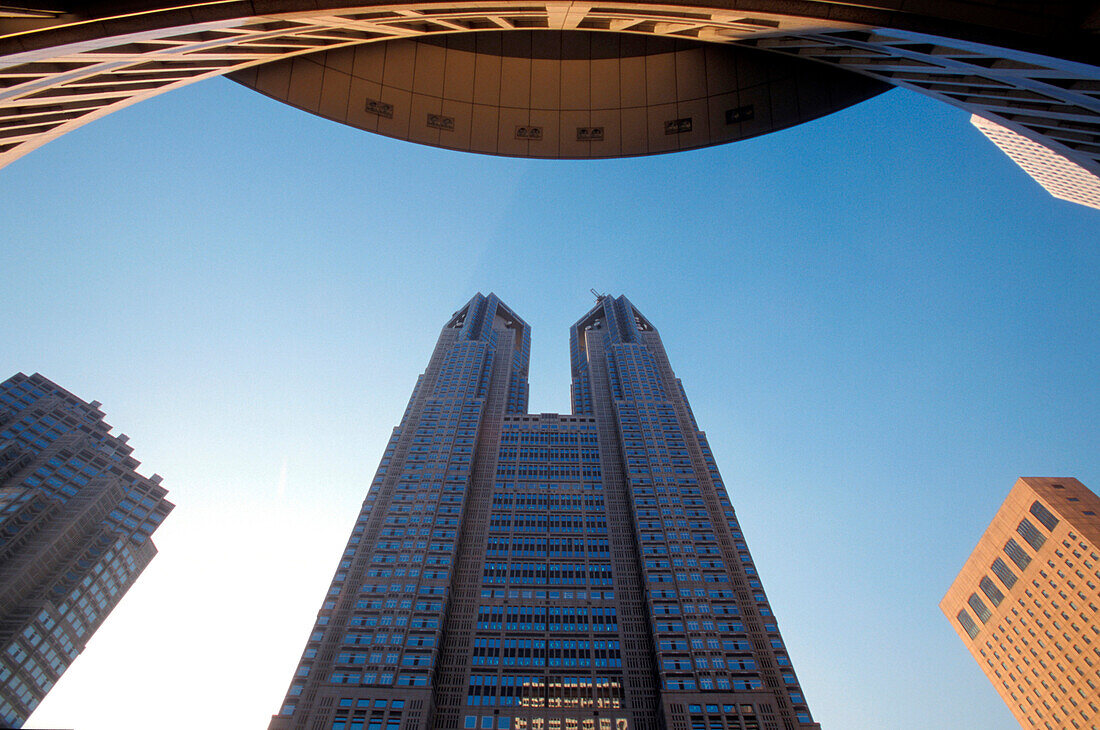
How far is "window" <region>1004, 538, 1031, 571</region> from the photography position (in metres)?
104

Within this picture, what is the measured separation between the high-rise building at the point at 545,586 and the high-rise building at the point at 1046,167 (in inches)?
3975

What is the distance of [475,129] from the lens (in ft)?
72.4

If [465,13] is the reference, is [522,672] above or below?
above

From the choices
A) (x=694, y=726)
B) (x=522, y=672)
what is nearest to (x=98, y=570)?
(x=522, y=672)

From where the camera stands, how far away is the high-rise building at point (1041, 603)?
301ft

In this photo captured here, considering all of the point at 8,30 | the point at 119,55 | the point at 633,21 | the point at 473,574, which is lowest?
the point at 8,30

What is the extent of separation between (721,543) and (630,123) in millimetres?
62851

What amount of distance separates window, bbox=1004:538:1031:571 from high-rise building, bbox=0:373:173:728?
161256 millimetres

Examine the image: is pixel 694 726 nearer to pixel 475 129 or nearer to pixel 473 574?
pixel 473 574

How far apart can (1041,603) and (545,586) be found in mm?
93814

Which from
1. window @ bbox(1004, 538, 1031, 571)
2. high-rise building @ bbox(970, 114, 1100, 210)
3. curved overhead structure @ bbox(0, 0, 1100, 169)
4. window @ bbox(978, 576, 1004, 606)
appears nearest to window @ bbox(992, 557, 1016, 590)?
window @ bbox(1004, 538, 1031, 571)

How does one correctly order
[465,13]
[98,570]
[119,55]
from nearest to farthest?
[119,55], [465,13], [98,570]

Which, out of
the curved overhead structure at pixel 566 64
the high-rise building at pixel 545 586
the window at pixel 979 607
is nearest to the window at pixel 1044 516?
the window at pixel 979 607

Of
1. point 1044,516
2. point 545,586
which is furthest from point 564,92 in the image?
point 1044,516
